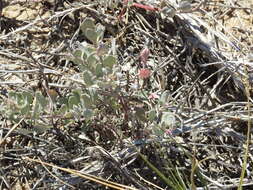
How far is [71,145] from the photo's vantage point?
1836 mm

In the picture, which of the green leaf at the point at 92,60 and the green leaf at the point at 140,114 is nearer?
the green leaf at the point at 92,60

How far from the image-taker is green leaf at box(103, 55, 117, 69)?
5.04 feet

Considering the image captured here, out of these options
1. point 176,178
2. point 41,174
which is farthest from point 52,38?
point 176,178

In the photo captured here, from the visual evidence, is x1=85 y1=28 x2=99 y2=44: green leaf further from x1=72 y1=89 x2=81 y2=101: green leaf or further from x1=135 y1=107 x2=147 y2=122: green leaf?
x1=135 y1=107 x2=147 y2=122: green leaf

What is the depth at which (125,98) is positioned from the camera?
5.66ft

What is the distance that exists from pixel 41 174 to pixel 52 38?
645 millimetres

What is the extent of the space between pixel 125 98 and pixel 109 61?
0.22 meters

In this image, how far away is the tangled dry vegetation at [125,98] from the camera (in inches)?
→ 64.8

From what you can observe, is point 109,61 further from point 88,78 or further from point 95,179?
point 95,179

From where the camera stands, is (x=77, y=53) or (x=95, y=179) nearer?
(x=77, y=53)

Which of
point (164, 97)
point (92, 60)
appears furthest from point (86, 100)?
point (164, 97)

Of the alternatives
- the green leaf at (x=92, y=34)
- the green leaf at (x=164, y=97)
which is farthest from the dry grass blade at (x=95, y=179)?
the green leaf at (x=92, y=34)

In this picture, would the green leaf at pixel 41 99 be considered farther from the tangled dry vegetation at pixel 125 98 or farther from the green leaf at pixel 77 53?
the green leaf at pixel 77 53

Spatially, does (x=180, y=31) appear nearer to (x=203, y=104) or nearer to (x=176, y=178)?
(x=203, y=104)
